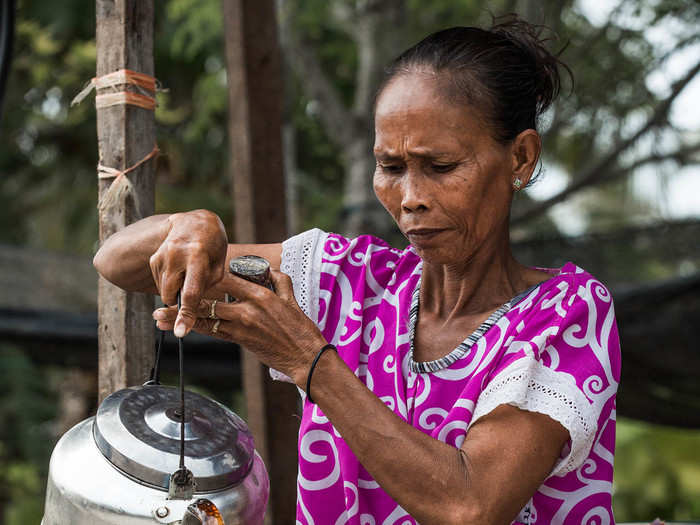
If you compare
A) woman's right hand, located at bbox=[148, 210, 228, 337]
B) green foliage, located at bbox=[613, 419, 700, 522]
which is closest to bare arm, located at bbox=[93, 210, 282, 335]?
woman's right hand, located at bbox=[148, 210, 228, 337]

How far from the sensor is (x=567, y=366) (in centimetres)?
121

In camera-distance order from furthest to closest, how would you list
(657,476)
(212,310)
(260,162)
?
1. (657,476)
2. (260,162)
3. (212,310)

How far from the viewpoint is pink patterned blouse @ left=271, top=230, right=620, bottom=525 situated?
1.19m

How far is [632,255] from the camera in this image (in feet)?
13.2

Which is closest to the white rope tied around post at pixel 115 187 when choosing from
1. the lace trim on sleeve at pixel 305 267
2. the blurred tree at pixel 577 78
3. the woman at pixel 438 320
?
the woman at pixel 438 320

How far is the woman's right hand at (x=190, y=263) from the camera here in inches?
42.8

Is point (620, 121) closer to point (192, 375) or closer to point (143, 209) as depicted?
point (192, 375)

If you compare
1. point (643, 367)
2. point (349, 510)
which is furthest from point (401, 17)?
point (349, 510)

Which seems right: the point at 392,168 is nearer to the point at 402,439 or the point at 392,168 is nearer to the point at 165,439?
the point at 402,439

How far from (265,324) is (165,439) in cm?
21

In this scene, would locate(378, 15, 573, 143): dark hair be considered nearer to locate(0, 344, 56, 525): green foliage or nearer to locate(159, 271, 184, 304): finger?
locate(159, 271, 184, 304): finger

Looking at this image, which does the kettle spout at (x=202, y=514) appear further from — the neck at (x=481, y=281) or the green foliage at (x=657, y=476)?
the green foliage at (x=657, y=476)

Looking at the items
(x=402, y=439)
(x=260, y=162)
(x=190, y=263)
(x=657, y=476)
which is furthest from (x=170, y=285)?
(x=657, y=476)

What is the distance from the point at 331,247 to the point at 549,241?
2.45 meters
